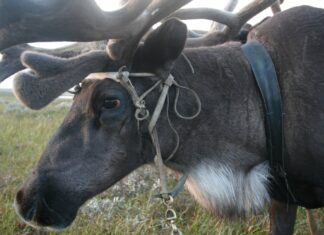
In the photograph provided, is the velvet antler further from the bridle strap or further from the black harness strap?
the black harness strap

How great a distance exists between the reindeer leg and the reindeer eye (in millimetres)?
1395

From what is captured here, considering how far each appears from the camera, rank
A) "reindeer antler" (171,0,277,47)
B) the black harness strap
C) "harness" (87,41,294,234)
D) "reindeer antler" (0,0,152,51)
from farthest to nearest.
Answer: "reindeer antler" (171,0,277,47) → the black harness strap → "harness" (87,41,294,234) → "reindeer antler" (0,0,152,51)

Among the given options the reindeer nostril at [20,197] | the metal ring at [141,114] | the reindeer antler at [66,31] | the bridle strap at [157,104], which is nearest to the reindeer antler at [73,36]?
the reindeer antler at [66,31]

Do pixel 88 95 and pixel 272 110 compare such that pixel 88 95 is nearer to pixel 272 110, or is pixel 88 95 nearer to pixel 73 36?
pixel 73 36

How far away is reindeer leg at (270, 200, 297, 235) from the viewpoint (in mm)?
3307

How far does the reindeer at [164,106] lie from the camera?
247 cm

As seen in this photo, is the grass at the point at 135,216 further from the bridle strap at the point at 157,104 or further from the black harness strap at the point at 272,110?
the bridle strap at the point at 157,104

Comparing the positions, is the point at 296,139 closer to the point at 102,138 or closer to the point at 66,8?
the point at 102,138

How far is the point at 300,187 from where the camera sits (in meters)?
2.73

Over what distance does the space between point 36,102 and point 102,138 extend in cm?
38

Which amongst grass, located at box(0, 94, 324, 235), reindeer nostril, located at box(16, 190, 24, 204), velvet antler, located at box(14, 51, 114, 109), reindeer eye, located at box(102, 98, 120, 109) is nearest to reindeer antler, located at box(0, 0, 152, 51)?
velvet antler, located at box(14, 51, 114, 109)

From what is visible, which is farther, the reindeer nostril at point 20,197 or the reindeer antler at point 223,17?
the reindeer antler at point 223,17

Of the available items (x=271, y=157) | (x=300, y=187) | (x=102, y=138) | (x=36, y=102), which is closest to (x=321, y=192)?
(x=300, y=187)

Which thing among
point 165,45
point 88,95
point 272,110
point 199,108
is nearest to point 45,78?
point 88,95
